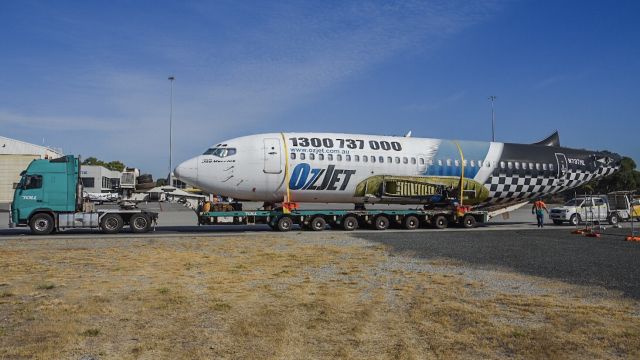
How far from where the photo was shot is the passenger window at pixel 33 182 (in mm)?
23125

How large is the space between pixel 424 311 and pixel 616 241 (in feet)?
52.0

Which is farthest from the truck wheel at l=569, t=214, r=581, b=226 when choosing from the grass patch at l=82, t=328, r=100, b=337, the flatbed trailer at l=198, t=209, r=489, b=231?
the grass patch at l=82, t=328, r=100, b=337

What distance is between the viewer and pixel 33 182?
76.2 feet

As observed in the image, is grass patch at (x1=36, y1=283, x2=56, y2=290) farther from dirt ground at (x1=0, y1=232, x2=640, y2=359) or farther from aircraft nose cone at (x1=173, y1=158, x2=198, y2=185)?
aircraft nose cone at (x1=173, y1=158, x2=198, y2=185)

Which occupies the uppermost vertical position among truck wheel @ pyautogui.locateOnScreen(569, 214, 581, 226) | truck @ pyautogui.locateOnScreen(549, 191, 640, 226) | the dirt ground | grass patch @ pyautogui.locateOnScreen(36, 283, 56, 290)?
truck @ pyautogui.locateOnScreen(549, 191, 640, 226)

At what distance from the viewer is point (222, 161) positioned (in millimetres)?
24750

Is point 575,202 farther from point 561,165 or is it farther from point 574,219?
point 561,165

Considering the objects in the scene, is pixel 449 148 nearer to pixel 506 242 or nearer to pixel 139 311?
pixel 506 242

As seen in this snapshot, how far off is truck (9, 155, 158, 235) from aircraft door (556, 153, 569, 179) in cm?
2466

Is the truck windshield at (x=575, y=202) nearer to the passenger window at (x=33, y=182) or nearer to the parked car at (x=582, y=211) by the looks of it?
the parked car at (x=582, y=211)

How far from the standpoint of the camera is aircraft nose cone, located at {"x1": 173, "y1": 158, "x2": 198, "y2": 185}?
80.7ft

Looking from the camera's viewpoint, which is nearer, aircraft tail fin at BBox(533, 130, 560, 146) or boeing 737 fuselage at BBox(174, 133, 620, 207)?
boeing 737 fuselage at BBox(174, 133, 620, 207)

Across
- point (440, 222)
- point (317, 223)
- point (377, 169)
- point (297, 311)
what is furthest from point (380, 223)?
point (297, 311)

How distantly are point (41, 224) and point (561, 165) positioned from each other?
28.5 metres
